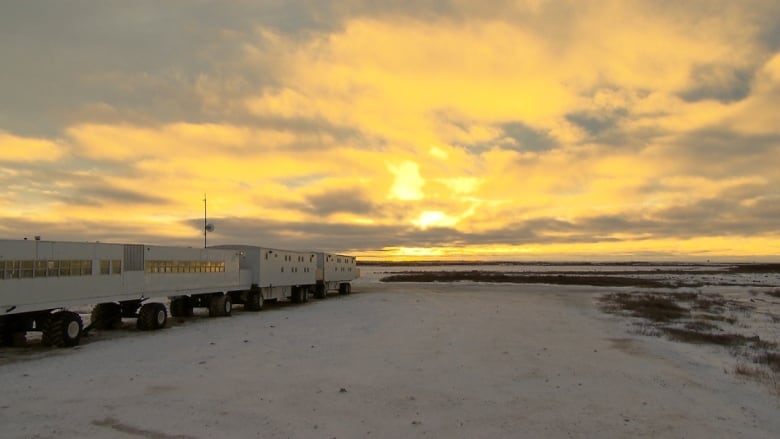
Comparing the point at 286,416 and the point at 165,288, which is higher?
the point at 165,288

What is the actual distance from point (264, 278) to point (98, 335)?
15.4 metres

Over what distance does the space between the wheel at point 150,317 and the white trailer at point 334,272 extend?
25.3 metres

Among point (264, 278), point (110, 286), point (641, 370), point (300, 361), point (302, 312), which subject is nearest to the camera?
point (641, 370)

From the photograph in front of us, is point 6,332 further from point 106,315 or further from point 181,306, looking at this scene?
point 181,306

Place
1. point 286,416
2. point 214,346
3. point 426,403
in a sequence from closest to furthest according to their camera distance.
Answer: point 286,416, point 426,403, point 214,346

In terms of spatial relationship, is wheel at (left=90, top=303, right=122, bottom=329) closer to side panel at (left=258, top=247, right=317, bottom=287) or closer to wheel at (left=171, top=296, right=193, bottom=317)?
wheel at (left=171, top=296, right=193, bottom=317)

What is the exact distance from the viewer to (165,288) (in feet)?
94.7

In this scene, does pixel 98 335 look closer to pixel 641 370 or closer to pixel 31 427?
pixel 31 427

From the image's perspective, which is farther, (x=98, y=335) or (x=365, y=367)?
(x=98, y=335)

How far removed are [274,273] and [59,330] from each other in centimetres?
2068

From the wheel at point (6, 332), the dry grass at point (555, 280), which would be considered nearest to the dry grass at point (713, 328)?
the wheel at point (6, 332)

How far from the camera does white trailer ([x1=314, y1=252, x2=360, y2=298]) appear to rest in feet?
172

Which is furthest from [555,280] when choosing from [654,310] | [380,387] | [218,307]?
[380,387]

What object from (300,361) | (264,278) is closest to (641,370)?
(300,361)
